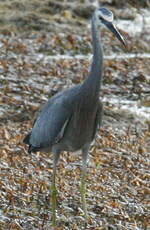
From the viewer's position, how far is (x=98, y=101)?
750 cm

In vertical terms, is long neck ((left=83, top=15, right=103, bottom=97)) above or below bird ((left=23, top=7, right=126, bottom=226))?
above

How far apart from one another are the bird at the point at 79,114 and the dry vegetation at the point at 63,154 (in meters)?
0.41

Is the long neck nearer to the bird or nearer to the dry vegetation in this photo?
the bird

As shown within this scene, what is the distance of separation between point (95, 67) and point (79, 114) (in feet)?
1.83

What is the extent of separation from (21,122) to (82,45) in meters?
5.01

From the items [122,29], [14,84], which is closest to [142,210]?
[14,84]

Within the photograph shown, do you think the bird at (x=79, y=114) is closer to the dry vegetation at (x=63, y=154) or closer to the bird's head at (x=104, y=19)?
the bird's head at (x=104, y=19)

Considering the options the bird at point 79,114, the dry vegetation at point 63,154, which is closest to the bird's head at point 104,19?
the bird at point 79,114

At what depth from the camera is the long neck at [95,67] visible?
7.21 meters

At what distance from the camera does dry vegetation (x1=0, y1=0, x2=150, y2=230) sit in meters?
8.05

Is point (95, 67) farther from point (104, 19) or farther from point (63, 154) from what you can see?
point (63, 154)

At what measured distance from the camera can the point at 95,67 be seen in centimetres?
723

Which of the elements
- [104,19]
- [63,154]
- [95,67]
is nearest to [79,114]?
[95,67]

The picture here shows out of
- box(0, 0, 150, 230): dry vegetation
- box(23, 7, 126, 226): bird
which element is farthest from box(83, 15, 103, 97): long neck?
box(0, 0, 150, 230): dry vegetation
